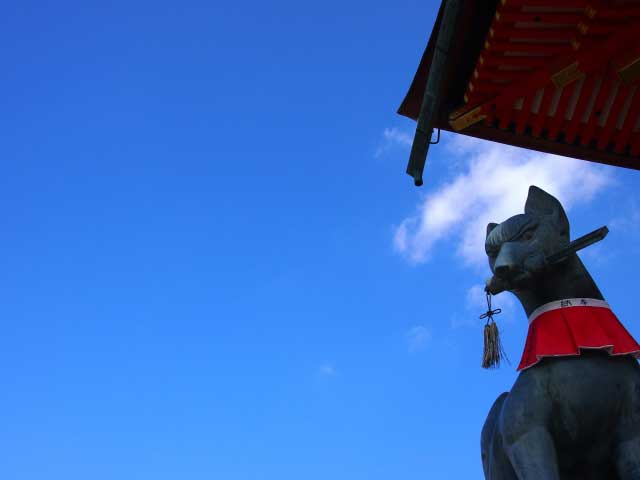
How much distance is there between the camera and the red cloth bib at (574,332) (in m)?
4.12

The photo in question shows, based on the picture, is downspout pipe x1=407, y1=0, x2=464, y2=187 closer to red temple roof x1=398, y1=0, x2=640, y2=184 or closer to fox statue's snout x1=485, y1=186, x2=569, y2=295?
red temple roof x1=398, y1=0, x2=640, y2=184

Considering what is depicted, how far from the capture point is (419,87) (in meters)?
5.38

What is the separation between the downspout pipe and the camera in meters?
4.85

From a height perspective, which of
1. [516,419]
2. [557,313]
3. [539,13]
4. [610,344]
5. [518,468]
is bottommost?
[518,468]

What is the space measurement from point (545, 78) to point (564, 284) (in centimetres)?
160

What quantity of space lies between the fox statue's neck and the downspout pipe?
139 cm

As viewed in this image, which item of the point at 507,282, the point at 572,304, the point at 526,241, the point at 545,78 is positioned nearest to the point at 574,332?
the point at 572,304

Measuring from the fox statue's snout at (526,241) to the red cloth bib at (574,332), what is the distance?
9.8 inches

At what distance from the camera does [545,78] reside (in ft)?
17.0

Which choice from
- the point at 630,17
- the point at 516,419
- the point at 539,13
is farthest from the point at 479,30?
the point at 516,419

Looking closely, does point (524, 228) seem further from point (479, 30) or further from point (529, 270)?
point (479, 30)

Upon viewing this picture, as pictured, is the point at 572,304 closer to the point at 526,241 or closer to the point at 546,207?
the point at 526,241

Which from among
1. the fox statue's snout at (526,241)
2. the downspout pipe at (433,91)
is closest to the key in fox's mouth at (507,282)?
the fox statue's snout at (526,241)

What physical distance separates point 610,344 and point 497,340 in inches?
37.5
